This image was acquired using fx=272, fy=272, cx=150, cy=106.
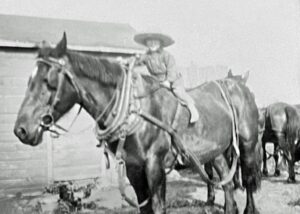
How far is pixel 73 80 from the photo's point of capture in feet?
7.25

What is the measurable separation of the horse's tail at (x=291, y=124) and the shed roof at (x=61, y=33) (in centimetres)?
369

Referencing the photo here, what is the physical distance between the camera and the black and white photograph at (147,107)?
234 cm

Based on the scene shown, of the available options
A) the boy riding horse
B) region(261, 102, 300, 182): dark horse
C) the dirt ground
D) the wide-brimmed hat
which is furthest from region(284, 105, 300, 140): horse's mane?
the wide-brimmed hat

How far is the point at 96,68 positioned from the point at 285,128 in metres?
5.36

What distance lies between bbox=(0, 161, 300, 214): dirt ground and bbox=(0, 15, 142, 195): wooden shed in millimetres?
485

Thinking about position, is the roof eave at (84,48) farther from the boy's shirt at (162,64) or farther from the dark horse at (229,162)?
the boy's shirt at (162,64)

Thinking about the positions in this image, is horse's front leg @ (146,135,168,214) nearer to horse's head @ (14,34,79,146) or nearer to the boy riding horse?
the boy riding horse

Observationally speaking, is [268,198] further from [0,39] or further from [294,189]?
[0,39]

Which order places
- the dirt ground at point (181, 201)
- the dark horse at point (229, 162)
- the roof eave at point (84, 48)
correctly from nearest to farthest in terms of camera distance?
the dark horse at point (229, 162), the dirt ground at point (181, 201), the roof eave at point (84, 48)

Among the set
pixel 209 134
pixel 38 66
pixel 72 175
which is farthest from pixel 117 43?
pixel 38 66

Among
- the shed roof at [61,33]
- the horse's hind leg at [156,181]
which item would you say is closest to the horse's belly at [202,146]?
the horse's hind leg at [156,181]

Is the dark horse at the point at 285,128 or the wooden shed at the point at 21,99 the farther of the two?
the dark horse at the point at 285,128

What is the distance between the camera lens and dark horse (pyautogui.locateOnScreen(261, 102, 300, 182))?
5.96 meters

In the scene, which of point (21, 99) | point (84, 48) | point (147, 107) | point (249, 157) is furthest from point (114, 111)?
point (21, 99)
